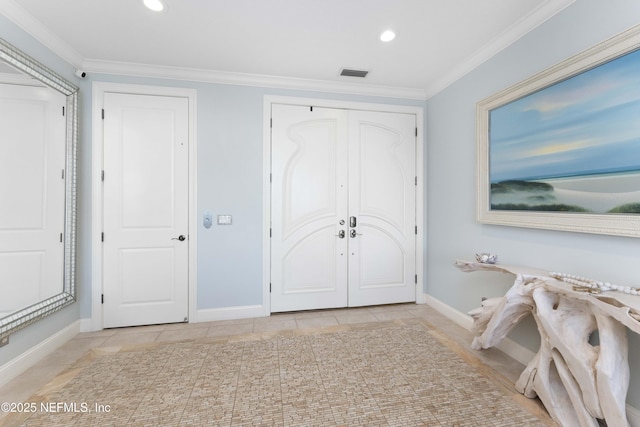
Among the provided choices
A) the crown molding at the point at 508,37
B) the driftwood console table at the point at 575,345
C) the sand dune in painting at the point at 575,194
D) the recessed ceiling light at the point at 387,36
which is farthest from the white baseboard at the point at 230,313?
the crown molding at the point at 508,37

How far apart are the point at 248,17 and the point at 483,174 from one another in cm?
236

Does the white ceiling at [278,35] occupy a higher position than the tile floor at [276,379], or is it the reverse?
the white ceiling at [278,35]

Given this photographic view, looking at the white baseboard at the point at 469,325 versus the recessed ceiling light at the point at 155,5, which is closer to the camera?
the recessed ceiling light at the point at 155,5

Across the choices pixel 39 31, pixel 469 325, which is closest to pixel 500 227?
pixel 469 325

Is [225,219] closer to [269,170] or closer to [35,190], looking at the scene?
[269,170]

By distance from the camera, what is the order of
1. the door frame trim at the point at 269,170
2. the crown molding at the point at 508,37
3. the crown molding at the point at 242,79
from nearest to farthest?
the crown molding at the point at 508,37 → the crown molding at the point at 242,79 → the door frame trim at the point at 269,170

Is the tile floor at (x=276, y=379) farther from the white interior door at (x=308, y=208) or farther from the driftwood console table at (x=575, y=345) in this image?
the white interior door at (x=308, y=208)

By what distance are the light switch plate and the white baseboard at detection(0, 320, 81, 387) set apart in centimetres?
164

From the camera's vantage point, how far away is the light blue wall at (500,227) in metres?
1.56

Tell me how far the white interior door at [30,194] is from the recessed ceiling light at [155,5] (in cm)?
113

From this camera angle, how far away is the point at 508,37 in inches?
86.2

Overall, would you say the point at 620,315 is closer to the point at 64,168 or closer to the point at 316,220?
the point at 316,220

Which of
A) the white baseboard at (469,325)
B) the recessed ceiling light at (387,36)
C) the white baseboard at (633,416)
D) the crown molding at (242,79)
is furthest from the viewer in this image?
the crown molding at (242,79)

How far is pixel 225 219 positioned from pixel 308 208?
93cm
